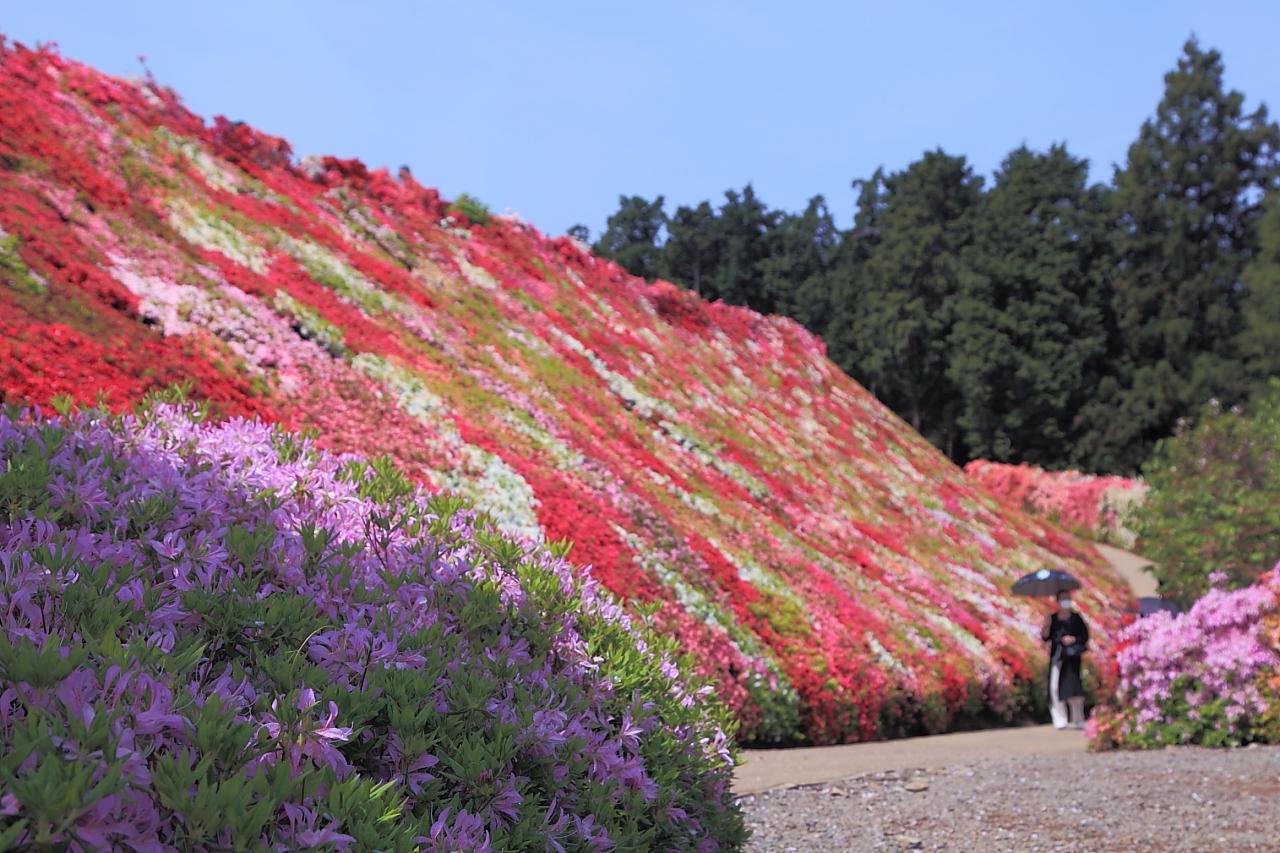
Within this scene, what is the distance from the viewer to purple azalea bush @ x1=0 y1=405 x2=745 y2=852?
2.15m

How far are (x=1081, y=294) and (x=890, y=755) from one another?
54.1 metres

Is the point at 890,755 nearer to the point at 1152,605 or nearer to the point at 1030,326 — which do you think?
the point at 1152,605

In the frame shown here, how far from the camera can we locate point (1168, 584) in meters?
18.9

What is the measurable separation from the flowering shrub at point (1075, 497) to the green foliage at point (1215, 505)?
16667mm

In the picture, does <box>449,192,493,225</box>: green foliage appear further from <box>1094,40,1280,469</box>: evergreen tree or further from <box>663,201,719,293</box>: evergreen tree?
<box>663,201,719,293</box>: evergreen tree

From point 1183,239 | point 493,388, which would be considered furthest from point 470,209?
point 1183,239

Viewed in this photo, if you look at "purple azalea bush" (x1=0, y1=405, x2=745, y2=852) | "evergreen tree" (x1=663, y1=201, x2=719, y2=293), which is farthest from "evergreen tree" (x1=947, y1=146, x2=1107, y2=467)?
"purple azalea bush" (x1=0, y1=405, x2=745, y2=852)

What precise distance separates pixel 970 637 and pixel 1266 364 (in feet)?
135

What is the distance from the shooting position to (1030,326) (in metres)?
56.2

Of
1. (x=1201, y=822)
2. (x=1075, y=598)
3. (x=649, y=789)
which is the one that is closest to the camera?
(x=649, y=789)

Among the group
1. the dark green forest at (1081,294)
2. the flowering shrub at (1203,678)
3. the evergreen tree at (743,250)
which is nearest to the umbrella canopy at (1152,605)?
the flowering shrub at (1203,678)

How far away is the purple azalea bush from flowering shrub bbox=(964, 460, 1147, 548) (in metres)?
36.7

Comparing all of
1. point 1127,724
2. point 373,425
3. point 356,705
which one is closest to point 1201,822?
point 1127,724

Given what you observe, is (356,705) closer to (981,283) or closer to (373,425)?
(373,425)
